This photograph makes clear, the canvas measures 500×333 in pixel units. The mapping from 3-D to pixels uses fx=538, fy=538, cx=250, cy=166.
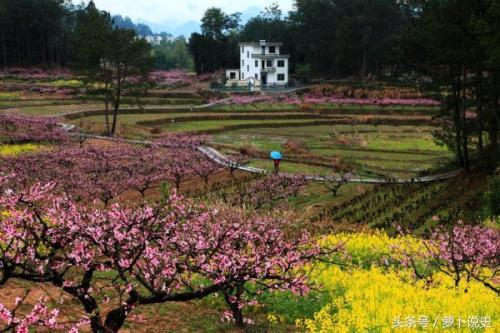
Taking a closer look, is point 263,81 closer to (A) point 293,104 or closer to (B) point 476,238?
(A) point 293,104

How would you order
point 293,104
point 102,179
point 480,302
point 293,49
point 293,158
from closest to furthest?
point 480,302, point 102,179, point 293,158, point 293,104, point 293,49

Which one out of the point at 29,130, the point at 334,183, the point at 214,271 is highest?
the point at 214,271

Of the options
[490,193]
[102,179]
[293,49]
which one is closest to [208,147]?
[102,179]

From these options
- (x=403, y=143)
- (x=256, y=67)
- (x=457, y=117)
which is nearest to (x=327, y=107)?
(x=403, y=143)

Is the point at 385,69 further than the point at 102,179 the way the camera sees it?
Yes

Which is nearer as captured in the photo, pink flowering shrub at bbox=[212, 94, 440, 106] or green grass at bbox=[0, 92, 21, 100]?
green grass at bbox=[0, 92, 21, 100]

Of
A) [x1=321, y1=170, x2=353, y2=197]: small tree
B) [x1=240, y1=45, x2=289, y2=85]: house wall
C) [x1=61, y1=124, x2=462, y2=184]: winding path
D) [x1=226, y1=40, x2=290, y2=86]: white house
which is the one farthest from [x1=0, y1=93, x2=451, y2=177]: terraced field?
[x1=240, y1=45, x2=289, y2=85]: house wall

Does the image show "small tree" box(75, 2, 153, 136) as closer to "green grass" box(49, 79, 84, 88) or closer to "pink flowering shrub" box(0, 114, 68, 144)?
"pink flowering shrub" box(0, 114, 68, 144)

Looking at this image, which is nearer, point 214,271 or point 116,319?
point 116,319

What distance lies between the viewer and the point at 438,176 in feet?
113

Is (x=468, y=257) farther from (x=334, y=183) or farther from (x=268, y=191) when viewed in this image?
(x=334, y=183)

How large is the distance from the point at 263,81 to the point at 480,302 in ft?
312

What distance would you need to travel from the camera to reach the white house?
10144 centimetres

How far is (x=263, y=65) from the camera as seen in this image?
102562mm
